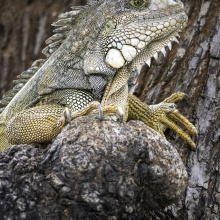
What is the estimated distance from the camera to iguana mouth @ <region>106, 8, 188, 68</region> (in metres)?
3.72

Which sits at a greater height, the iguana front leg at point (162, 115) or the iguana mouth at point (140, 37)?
the iguana mouth at point (140, 37)

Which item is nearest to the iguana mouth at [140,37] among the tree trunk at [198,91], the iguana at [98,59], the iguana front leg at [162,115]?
the iguana at [98,59]

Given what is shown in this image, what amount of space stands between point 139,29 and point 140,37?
0.24 feet

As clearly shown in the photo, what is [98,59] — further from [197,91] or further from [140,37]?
[197,91]

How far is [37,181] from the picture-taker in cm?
303

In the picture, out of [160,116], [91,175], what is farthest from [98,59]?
[91,175]

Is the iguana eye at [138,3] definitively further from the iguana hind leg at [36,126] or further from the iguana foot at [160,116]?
the iguana hind leg at [36,126]

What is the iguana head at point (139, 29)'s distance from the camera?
3.73 meters

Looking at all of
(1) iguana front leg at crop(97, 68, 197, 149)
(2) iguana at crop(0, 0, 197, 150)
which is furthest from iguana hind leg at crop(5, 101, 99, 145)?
(1) iguana front leg at crop(97, 68, 197, 149)

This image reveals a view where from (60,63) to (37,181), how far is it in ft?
4.36

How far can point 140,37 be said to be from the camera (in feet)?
12.3

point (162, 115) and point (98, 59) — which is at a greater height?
point (98, 59)

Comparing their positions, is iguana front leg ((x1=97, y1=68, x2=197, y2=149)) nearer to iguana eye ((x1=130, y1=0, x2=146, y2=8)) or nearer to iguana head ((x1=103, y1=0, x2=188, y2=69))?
iguana head ((x1=103, y1=0, x2=188, y2=69))

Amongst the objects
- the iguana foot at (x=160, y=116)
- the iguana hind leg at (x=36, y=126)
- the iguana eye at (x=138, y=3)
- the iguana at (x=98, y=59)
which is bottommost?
the iguana foot at (x=160, y=116)
